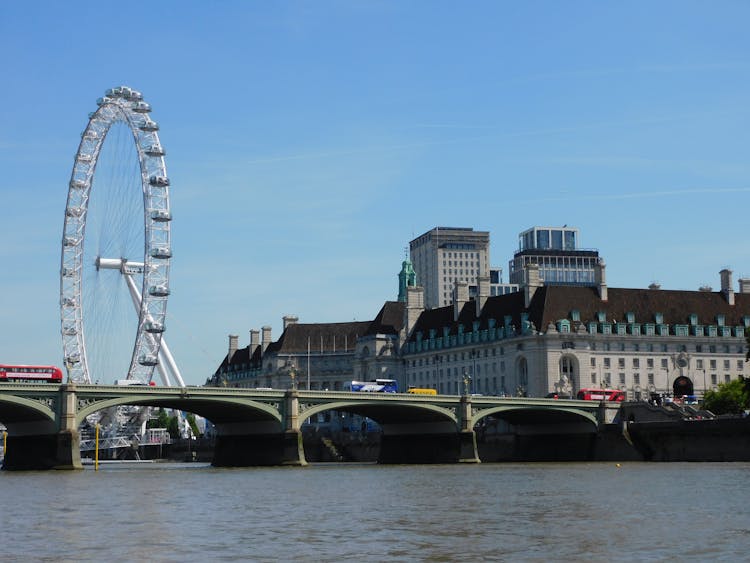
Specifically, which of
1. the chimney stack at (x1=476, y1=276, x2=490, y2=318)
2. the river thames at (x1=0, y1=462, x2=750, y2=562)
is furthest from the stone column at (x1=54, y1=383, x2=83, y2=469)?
the chimney stack at (x1=476, y1=276, x2=490, y2=318)

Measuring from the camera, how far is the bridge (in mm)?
89750

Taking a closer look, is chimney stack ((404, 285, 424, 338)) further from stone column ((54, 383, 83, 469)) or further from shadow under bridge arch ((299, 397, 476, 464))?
stone column ((54, 383, 83, 469))

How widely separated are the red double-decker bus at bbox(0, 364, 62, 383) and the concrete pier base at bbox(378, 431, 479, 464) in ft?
111

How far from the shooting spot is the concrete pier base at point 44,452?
8956cm

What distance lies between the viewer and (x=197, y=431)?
7362 inches

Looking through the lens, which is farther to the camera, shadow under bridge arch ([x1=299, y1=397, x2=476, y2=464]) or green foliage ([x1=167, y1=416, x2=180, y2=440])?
green foliage ([x1=167, y1=416, x2=180, y2=440])

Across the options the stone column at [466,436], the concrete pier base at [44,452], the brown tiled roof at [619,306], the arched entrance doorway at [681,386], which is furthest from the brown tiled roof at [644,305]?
the concrete pier base at [44,452]

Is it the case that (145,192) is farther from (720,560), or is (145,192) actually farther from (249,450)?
(720,560)

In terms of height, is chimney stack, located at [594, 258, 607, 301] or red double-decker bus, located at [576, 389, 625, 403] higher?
chimney stack, located at [594, 258, 607, 301]

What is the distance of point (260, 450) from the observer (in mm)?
104938

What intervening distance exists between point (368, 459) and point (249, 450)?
33.8 m

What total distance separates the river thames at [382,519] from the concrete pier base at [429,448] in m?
33.3

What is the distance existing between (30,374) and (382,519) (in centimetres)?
5083

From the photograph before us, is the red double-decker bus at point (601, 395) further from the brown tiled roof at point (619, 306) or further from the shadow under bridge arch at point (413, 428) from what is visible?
the brown tiled roof at point (619, 306)
